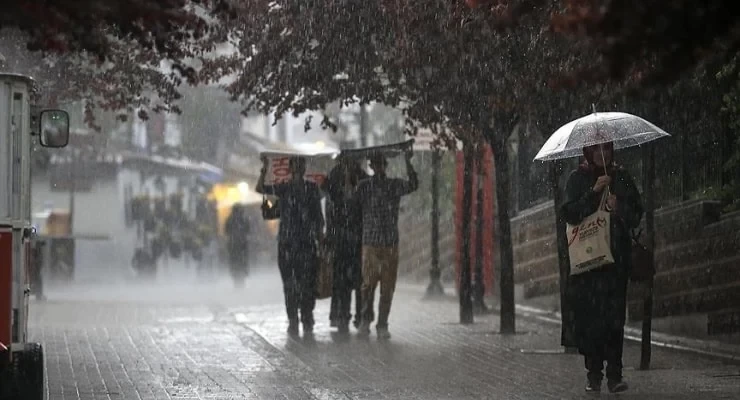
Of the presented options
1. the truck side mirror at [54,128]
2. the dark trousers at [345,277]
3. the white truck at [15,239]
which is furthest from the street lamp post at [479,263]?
the white truck at [15,239]

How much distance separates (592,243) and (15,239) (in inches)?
159

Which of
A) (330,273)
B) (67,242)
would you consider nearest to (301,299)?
(330,273)

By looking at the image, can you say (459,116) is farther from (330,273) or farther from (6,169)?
(6,169)

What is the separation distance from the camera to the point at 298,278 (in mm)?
15961

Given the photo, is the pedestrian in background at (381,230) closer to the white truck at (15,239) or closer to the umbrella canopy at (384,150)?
the umbrella canopy at (384,150)

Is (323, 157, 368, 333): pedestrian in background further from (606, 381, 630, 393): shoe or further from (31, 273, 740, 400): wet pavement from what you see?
(606, 381, 630, 393): shoe

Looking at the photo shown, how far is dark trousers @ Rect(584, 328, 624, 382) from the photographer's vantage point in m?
10.3

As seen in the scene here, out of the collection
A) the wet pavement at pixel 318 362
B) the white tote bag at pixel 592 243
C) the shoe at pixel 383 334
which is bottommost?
the wet pavement at pixel 318 362

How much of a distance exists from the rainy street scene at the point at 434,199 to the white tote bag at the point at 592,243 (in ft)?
0.06

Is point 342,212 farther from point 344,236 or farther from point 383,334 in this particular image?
point 383,334

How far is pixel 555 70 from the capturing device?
1253 centimetres

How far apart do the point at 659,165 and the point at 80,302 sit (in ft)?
35.5

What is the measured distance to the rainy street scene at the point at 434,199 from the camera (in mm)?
8734

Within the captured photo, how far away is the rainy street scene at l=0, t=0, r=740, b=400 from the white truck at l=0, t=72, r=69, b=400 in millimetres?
16
